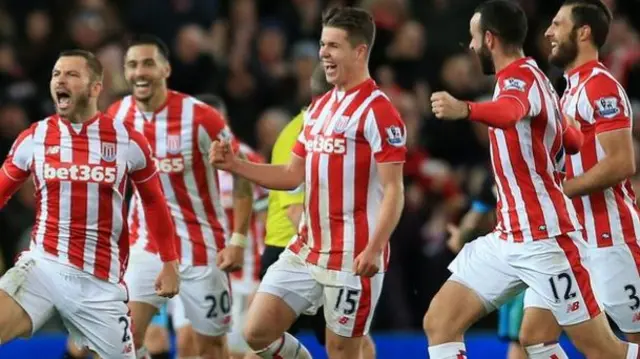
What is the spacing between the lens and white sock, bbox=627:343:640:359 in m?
8.05

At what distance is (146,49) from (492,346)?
3.67 metres

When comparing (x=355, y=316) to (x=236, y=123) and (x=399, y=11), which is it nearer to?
(x=236, y=123)

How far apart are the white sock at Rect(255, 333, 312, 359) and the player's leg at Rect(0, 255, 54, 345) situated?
47.3 inches

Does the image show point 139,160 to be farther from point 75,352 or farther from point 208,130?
point 75,352

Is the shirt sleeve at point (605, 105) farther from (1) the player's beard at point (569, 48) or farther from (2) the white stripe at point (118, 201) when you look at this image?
(2) the white stripe at point (118, 201)

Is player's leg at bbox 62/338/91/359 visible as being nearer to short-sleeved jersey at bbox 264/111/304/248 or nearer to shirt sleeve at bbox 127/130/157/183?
short-sleeved jersey at bbox 264/111/304/248

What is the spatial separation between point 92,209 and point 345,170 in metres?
1.34

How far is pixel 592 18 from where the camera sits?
8.34m

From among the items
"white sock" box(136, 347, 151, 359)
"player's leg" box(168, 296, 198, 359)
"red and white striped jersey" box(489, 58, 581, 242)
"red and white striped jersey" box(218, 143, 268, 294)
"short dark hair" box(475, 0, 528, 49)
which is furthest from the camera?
"red and white striped jersey" box(218, 143, 268, 294)

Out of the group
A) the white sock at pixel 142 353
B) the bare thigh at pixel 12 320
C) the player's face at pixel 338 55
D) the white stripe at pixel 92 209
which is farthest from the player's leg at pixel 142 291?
the player's face at pixel 338 55

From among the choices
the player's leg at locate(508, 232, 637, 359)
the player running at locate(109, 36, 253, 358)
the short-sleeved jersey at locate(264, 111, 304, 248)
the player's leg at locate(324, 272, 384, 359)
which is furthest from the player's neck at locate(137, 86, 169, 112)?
the player's leg at locate(508, 232, 637, 359)

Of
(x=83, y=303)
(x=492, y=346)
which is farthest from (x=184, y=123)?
(x=492, y=346)

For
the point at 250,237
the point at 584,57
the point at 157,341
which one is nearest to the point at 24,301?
the point at 157,341

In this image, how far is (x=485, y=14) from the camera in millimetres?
7938
